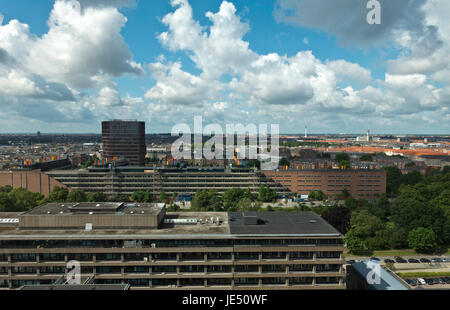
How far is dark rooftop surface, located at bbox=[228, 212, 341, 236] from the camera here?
33.7m

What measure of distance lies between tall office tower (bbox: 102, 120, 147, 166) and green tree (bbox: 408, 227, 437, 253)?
111390mm

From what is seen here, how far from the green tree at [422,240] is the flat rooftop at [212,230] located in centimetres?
2439

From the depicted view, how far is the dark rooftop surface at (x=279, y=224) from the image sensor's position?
33.7 meters

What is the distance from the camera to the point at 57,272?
107ft

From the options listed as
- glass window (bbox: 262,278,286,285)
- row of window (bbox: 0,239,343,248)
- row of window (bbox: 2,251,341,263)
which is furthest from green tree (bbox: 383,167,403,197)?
row of window (bbox: 2,251,341,263)

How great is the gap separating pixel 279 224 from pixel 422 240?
30653mm

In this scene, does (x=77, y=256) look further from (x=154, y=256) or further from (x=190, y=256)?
(x=190, y=256)

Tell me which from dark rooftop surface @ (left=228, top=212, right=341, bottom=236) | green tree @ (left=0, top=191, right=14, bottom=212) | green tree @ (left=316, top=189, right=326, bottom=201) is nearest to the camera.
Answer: dark rooftop surface @ (left=228, top=212, right=341, bottom=236)

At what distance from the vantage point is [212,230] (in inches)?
1362

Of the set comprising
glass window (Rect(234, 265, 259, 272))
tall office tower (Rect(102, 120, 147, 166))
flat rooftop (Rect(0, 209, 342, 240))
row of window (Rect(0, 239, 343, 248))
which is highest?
tall office tower (Rect(102, 120, 147, 166))

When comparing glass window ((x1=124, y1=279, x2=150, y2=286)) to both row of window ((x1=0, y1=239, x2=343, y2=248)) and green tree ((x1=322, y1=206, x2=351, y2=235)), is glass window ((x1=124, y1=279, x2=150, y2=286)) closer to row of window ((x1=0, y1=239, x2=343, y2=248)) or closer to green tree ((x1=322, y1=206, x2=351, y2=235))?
row of window ((x1=0, y1=239, x2=343, y2=248))

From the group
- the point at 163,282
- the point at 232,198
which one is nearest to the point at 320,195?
the point at 232,198
